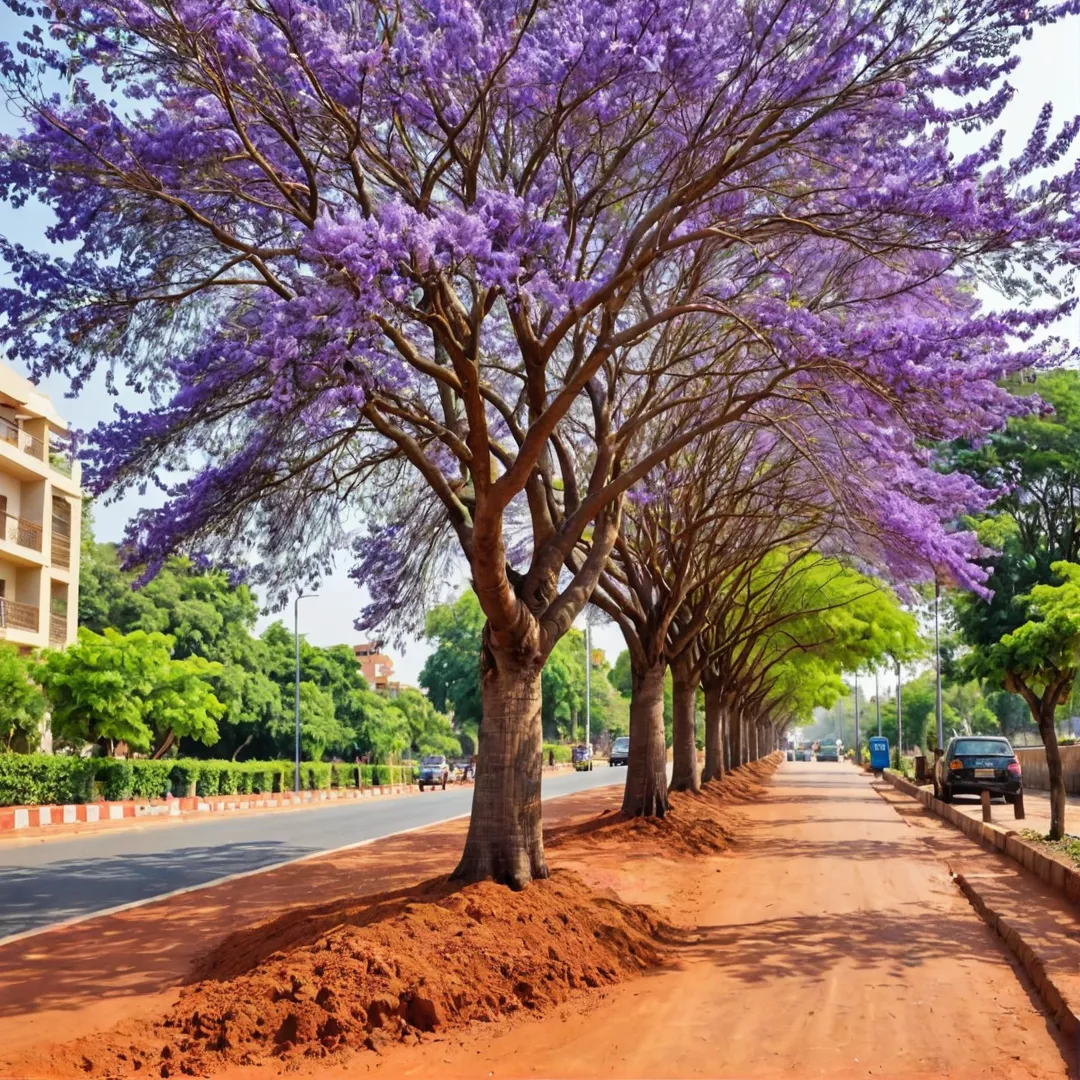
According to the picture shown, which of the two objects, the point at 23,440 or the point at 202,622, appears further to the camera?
the point at 202,622

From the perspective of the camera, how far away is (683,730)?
86.8 ft

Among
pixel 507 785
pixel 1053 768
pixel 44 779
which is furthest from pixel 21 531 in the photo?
pixel 507 785

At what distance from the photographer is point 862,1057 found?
6973 mm

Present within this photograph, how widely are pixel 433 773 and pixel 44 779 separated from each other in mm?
29698

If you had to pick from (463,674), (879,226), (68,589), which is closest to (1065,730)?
(463,674)

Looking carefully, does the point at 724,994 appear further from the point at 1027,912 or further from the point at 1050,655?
the point at 1050,655

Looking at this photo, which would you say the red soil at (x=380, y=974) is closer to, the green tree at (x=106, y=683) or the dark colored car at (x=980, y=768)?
the green tree at (x=106, y=683)

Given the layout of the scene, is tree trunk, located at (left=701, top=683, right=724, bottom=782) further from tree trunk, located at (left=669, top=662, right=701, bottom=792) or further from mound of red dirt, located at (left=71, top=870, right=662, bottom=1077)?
mound of red dirt, located at (left=71, top=870, right=662, bottom=1077)

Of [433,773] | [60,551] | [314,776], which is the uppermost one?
[60,551]

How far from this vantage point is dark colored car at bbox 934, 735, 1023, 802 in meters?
29.8

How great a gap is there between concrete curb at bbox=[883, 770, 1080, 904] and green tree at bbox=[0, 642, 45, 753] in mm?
19696

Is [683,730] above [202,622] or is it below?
below

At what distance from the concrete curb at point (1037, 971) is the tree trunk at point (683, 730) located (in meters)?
13.2

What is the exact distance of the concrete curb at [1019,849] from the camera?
13.1 metres
